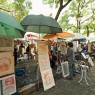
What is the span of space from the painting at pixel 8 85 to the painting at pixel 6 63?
0.66 ft

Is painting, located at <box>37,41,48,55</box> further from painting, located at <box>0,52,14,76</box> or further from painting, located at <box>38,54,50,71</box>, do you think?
painting, located at <box>0,52,14,76</box>

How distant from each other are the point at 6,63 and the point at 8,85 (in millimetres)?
760

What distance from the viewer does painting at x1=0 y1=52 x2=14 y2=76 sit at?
6707 millimetres

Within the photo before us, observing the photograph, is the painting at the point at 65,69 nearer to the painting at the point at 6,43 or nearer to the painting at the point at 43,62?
the painting at the point at 43,62

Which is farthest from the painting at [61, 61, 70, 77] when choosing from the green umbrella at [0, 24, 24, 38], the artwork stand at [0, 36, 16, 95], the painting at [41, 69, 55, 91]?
the green umbrella at [0, 24, 24, 38]

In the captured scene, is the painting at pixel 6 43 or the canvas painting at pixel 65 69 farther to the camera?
the canvas painting at pixel 65 69

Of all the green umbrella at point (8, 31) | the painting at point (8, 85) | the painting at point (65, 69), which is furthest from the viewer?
the painting at point (65, 69)

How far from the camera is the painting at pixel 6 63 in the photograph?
671 centimetres

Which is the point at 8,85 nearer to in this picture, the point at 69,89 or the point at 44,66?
the point at 44,66

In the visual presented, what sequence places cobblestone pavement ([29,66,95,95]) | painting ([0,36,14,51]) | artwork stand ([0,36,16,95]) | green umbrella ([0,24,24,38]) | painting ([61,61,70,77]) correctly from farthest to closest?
painting ([61,61,70,77]), cobblestone pavement ([29,66,95,95]), artwork stand ([0,36,16,95]), painting ([0,36,14,51]), green umbrella ([0,24,24,38])

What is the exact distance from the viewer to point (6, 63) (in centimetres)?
685

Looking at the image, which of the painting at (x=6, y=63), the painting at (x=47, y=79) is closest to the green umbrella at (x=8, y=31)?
the painting at (x=6, y=63)

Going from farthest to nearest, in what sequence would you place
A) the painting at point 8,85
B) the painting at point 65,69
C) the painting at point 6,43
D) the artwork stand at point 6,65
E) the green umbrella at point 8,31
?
the painting at point 65,69 < the painting at point 8,85 < the artwork stand at point 6,65 < the painting at point 6,43 < the green umbrella at point 8,31

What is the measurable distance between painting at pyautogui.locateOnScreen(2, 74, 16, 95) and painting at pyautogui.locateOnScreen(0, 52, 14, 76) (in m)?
0.20
